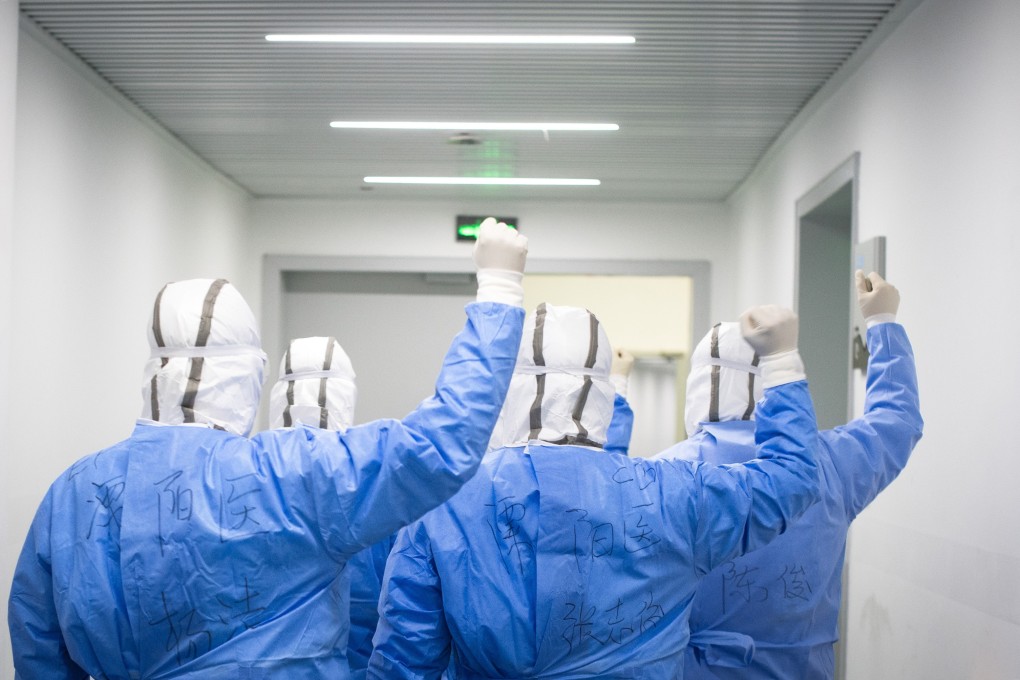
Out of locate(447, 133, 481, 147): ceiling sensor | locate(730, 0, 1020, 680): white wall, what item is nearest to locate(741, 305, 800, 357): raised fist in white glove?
locate(730, 0, 1020, 680): white wall

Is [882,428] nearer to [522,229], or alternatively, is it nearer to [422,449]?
[422,449]

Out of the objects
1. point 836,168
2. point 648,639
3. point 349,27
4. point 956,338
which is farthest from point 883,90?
point 648,639

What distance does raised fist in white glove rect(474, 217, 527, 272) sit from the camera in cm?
194

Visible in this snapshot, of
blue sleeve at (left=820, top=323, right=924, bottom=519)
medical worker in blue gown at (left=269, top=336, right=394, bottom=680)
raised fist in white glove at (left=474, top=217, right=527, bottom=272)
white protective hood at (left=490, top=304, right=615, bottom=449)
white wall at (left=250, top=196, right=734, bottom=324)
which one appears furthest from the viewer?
white wall at (left=250, top=196, right=734, bottom=324)

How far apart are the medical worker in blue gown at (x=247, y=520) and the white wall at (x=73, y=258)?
1405 mm

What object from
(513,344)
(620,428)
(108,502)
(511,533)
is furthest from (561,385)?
(620,428)

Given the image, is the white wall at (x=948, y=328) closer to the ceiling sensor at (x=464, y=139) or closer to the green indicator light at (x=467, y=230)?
the ceiling sensor at (x=464, y=139)

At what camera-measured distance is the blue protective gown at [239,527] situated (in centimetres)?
188

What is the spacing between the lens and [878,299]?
2564mm

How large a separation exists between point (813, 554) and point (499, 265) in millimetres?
1183

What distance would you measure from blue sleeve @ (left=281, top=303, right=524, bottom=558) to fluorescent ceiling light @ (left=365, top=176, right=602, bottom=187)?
4911 mm

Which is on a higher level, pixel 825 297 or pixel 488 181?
pixel 488 181

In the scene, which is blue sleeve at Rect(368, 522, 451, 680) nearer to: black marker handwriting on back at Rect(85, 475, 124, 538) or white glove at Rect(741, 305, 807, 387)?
black marker handwriting on back at Rect(85, 475, 124, 538)

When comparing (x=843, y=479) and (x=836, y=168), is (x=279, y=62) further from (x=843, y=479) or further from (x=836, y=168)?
(x=843, y=479)
